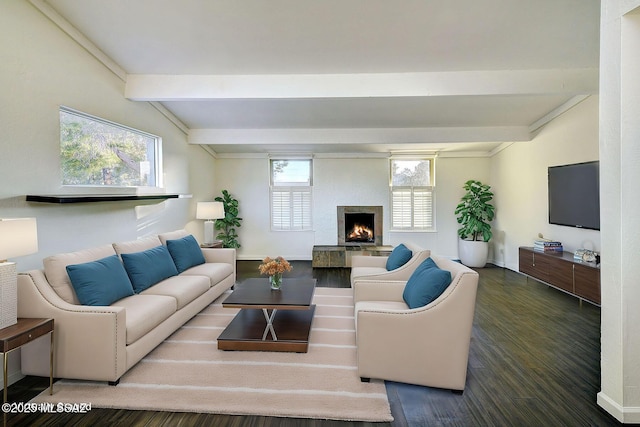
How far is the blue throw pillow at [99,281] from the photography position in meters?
2.77

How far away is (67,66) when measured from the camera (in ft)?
10.9

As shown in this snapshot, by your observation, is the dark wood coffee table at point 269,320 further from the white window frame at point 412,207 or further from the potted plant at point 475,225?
the potted plant at point 475,225

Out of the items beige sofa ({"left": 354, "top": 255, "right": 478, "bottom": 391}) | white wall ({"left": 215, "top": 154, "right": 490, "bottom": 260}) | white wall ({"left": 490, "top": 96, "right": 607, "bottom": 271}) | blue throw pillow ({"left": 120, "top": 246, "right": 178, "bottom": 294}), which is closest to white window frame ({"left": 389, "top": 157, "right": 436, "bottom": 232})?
white wall ({"left": 215, "top": 154, "right": 490, "bottom": 260})

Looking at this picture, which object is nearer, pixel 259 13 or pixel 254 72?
pixel 259 13

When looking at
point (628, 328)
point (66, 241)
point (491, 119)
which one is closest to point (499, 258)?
point (491, 119)

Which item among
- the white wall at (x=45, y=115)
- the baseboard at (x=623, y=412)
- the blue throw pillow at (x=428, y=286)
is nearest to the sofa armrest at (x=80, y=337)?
the white wall at (x=45, y=115)

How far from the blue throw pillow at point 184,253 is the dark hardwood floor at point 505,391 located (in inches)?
77.4

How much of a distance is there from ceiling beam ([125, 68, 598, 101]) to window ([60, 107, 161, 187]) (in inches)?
29.9

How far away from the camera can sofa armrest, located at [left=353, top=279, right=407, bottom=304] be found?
132 inches

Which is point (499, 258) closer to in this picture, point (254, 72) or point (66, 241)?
point (254, 72)

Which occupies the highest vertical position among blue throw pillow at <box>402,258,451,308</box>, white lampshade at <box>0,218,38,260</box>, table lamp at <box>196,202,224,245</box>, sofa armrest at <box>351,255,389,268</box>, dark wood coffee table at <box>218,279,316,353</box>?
table lamp at <box>196,202,224,245</box>

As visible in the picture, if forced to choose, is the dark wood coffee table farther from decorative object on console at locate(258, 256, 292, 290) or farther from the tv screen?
the tv screen

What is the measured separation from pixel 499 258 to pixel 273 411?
21.2 ft

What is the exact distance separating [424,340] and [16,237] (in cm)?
299
